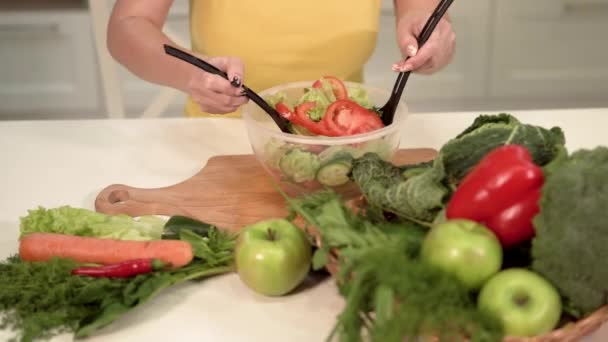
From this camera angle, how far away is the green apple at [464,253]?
2.40 feet

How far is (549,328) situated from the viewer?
73 cm

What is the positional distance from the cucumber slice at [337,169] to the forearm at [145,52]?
0.95 feet

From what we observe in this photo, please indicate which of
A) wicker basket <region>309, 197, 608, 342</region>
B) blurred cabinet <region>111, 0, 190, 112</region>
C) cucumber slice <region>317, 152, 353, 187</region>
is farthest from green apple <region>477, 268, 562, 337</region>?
blurred cabinet <region>111, 0, 190, 112</region>

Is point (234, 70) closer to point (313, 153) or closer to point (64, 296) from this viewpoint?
point (313, 153)

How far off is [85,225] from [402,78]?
21.0 inches

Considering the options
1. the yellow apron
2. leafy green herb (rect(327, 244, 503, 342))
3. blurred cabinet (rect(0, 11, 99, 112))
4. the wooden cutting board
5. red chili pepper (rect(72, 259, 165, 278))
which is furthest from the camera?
blurred cabinet (rect(0, 11, 99, 112))

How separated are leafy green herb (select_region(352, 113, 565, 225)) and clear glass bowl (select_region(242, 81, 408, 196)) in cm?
13

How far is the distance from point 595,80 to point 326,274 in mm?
2047

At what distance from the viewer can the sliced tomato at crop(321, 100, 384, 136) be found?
1100mm

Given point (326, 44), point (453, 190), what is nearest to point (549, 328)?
point (453, 190)

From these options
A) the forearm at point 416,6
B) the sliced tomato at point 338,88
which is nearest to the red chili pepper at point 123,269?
the sliced tomato at point 338,88

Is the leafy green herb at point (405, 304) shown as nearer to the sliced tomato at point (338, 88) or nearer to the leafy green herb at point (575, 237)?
the leafy green herb at point (575, 237)

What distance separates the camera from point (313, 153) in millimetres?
1074

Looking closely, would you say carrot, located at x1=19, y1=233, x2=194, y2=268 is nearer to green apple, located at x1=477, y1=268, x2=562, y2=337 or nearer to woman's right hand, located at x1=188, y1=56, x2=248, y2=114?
woman's right hand, located at x1=188, y1=56, x2=248, y2=114
